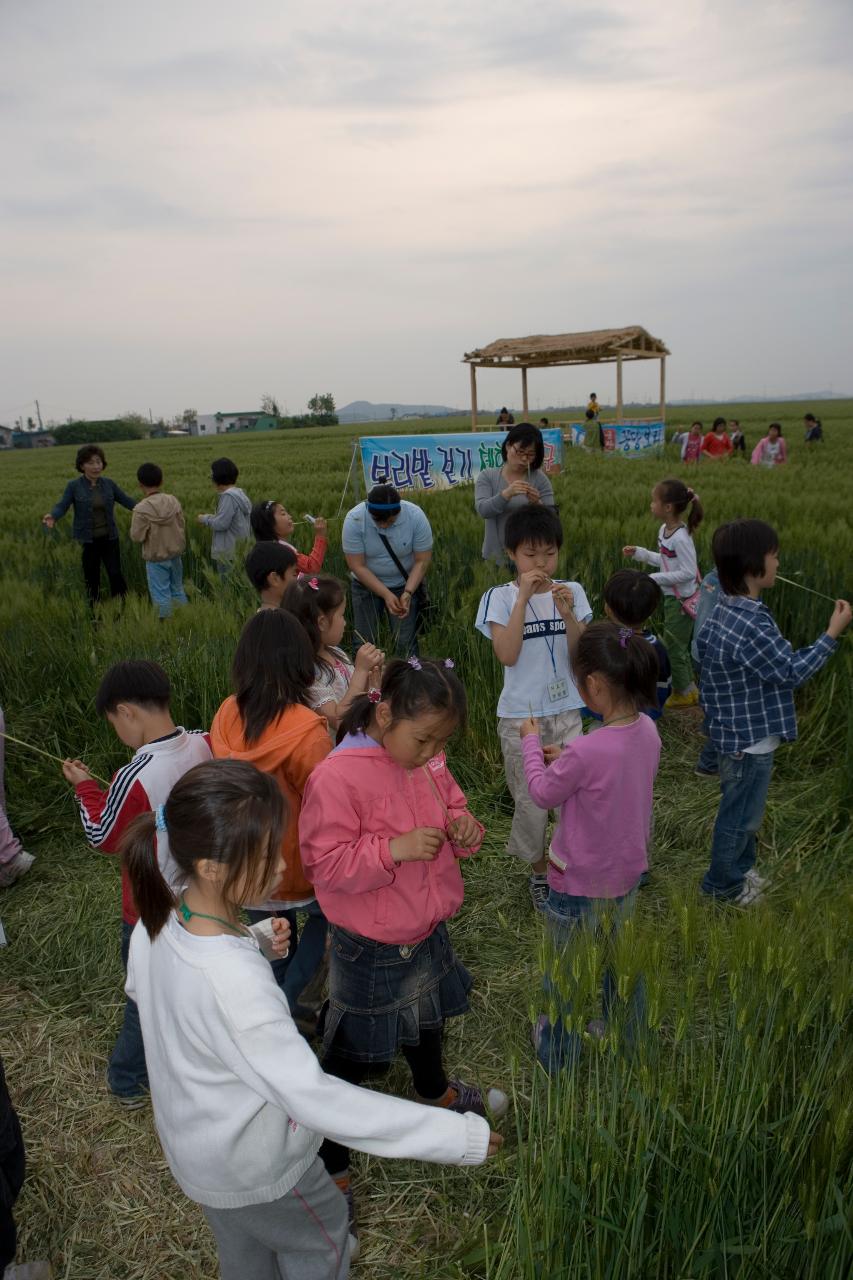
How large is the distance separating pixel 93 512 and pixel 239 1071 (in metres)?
6.36

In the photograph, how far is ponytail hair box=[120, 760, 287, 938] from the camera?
4.59ft

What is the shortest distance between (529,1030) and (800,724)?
2.68 metres

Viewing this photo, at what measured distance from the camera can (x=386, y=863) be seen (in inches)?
69.1

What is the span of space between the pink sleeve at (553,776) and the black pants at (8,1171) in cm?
146

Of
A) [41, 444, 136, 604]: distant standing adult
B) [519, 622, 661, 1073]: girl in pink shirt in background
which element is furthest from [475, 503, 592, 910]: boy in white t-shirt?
[41, 444, 136, 604]: distant standing adult

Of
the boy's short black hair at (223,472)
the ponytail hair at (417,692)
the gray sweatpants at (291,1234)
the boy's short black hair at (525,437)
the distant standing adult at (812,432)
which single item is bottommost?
the gray sweatpants at (291,1234)

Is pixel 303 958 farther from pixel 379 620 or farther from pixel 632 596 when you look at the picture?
pixel 379 620

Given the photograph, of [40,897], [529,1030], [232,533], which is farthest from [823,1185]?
[232,533]

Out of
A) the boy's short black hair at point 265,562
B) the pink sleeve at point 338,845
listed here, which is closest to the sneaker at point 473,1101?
the pink sleeve at point 338,845

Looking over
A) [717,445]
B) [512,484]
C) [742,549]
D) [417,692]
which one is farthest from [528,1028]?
[717,445]

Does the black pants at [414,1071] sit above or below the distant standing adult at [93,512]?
below

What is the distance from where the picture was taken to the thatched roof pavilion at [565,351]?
2031 cm

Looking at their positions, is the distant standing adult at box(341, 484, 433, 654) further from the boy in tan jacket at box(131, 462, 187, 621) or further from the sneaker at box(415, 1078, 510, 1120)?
the sneaker at box(415, 1078, 510, 1120)

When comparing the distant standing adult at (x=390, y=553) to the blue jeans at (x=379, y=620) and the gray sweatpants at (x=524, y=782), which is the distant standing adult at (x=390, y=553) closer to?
the blue jeans at (x=379, y=620)
